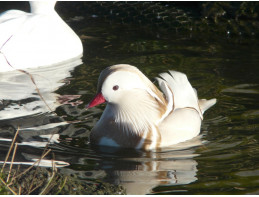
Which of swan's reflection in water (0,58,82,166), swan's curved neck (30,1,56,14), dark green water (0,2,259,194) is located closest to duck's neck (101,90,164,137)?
dark green water (0,2,259,194)

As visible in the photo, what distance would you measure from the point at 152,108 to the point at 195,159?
663 mm

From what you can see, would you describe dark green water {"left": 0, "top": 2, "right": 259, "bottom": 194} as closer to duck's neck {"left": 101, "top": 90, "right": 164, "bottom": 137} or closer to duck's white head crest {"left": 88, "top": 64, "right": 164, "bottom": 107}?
duck's neck {"left": 101, "top": 90, "right": 164, "bottom": 137}

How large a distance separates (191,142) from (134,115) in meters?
0.66

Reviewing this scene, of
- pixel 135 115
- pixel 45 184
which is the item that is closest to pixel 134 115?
pixel 135 115

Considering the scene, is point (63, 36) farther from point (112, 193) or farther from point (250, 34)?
point (112, 193)

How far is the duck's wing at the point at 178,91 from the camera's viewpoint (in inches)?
222

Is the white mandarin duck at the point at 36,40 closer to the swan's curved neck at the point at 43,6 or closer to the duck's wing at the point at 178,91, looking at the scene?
the swan's curved neck at the point at 43,6

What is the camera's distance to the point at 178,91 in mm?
5703

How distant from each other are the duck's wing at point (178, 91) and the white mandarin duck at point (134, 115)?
7 cm

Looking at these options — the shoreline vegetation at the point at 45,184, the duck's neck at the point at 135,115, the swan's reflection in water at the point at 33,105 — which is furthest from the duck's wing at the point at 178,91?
the shoreline vegetation at the point at 45,184

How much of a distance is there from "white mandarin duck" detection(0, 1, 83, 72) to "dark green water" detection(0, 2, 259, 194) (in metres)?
0.39

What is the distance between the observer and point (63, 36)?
28.2 feet

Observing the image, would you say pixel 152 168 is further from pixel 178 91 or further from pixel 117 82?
pixel 178 91

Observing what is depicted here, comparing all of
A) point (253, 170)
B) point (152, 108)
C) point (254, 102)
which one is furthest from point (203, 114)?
point (253, 170)
